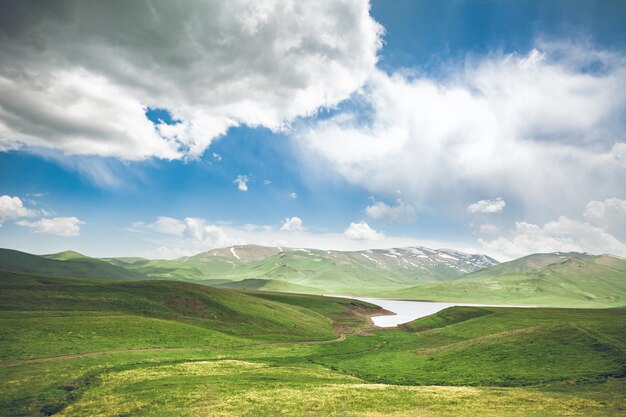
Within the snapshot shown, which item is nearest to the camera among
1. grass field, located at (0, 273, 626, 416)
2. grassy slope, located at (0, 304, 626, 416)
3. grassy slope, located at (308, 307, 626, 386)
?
grassy slope, located at (0, 304, 626, 416)

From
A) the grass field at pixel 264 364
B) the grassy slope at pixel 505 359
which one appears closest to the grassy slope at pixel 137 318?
the grass field at pixel 264 364

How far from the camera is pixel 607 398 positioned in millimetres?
34906

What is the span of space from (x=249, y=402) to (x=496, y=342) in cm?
5083

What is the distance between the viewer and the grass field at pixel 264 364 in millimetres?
33625

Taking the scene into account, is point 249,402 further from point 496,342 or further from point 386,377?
point 496,342

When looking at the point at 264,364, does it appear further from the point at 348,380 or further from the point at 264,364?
the point at 348,380

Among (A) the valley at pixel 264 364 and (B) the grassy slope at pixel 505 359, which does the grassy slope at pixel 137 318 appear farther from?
(B) the grassy slope at pixel 505 359

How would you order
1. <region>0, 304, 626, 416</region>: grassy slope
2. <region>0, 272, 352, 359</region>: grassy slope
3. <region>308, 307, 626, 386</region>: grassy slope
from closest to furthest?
<region>0, 304, 626, 416</region>: grassy slope, <region>308, 307, 626, 386</region>: grassy slope, <region>0, 272, 352, 359</region>: grassy slope

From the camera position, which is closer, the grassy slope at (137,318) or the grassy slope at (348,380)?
the grassy slope at (348,380)

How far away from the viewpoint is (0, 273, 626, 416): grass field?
33625 millimetres

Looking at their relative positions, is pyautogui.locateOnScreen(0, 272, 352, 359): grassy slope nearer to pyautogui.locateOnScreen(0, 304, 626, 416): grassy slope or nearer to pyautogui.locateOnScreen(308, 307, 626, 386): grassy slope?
pyautogui.locateOnScreen(0, 304, 626, 416): grassy slope

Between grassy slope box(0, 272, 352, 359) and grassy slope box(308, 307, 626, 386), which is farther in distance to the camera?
grassy slope box(0, 272, 352, 359)

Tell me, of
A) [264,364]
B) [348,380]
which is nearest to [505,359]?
[348,380]

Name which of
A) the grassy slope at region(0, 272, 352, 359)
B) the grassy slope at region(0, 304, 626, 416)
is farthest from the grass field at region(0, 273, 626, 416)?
the grassy slope at region(0, 272, 352, 359)
